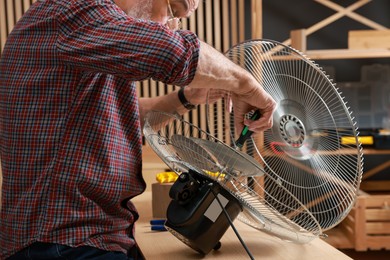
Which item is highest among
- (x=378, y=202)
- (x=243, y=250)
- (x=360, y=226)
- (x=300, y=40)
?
(x=300, y=40)

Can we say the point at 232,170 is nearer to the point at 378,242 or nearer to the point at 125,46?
the point at 125,46

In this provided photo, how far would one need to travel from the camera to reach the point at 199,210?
4.17ft

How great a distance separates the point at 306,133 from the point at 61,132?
53cm

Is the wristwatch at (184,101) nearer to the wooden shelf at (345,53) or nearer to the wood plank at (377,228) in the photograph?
the wooden shelf at (345,53)

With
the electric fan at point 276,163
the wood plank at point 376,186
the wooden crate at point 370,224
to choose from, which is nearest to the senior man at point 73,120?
the electric fan at point 276,163

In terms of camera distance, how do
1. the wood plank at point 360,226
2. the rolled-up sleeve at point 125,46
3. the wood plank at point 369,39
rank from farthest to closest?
the wood plank at point 369,39 → the wood plank at point 360,226 → the rolled-up sleeve at point 125,46

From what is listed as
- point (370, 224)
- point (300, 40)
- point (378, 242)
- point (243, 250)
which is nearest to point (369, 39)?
point (300, 40)

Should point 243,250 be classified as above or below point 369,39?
below

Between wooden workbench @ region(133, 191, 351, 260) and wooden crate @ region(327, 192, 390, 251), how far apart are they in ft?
6.51

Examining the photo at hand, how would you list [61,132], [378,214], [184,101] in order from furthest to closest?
[378,214], [184,101], [61,132]

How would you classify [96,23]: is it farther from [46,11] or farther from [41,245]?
[41,245]

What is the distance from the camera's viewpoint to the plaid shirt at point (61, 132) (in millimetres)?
1102

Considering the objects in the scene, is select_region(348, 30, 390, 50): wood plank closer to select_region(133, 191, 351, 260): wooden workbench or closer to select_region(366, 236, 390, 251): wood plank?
select_region(366, 236, 390, 251): wood plank

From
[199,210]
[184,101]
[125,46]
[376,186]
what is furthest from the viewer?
[376,186]
